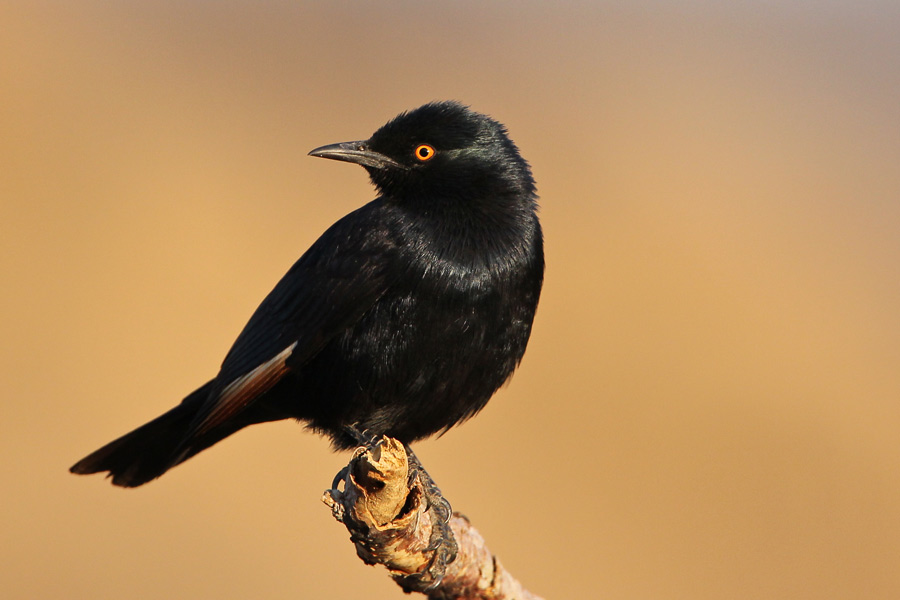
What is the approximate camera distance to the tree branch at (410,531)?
136 inches

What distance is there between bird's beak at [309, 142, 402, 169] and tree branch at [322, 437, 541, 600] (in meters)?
1.36

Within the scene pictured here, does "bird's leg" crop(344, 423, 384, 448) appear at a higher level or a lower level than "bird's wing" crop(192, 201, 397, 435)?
lower

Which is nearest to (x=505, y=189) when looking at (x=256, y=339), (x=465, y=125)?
(x=465, y=125)

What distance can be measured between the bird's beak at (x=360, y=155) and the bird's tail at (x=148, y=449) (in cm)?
134

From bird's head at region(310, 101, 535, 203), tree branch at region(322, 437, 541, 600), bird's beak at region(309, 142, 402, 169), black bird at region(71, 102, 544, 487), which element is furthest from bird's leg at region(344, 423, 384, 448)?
bird's beak at region(309, 142, 402, 169)

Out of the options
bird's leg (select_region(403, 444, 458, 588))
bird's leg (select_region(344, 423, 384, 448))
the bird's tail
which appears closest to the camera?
bird's leg (select_region(403, 444, 458, 588))

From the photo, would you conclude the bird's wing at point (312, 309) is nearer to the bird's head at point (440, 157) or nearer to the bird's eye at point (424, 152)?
the bird's head at point (440, 157)

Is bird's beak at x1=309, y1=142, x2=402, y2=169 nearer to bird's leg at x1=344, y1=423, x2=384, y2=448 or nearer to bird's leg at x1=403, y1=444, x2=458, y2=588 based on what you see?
bird's leg at x1=344, y1=423, x2=384, y2=448

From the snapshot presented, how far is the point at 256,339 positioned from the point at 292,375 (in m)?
0.32

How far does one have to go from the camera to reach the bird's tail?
4.83 m

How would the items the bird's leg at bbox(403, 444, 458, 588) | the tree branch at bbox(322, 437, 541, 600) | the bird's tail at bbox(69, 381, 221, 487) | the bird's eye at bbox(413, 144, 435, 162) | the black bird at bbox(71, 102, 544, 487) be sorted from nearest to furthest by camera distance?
the tree branch at bbox(322, 437, 541, 600), the bird's leg at bbox(403, 444, 458, 588), the black bird at bbox(71, 102, 544, 487), the bird's eye at bbox(413, 144, 435, 162), the bird's tail at bbox(69, 381, 221, 487)

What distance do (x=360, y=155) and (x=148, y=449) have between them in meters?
1.89

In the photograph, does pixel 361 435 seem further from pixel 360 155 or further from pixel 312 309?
pixel 360 155

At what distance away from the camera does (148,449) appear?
4891 mm
